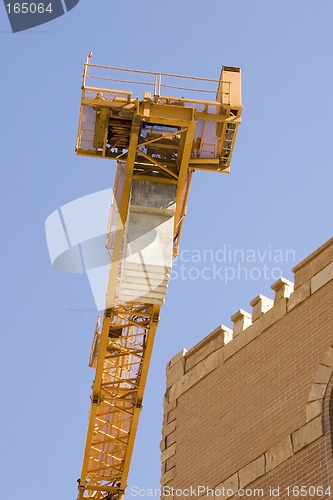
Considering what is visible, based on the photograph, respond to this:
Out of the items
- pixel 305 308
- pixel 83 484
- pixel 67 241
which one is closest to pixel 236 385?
pixel 305 308

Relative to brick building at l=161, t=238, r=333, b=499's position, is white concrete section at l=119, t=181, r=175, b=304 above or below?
above

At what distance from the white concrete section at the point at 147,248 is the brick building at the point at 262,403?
302cm

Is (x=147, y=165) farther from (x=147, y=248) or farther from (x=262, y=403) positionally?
(x=262, y=403)

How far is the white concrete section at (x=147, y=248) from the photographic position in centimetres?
2023

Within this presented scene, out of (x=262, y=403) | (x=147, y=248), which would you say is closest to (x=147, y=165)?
(x=147, y=248)

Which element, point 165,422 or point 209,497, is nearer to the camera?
point 209,497

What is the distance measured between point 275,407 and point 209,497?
6.19 feet

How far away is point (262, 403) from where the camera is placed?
1521cm

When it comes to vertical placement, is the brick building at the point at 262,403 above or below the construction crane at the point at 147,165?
below

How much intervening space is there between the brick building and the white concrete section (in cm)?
302

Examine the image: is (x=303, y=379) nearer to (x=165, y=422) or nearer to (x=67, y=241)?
(x=165, y=422)

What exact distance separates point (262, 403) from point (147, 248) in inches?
245

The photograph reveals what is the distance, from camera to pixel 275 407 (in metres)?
14.9

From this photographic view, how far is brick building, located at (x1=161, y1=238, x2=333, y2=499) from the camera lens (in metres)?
14.0
